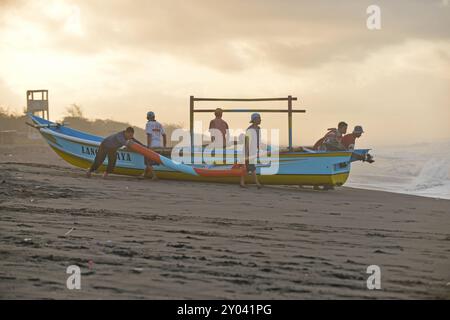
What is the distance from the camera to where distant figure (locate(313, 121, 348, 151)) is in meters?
14.0

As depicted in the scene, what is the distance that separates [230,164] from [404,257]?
7.54 metres

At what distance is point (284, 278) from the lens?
18.5 ft

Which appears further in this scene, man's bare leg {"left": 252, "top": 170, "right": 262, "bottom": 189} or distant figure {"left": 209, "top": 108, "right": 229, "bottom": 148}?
distant figure {"left": 209, "top": 108, "right": 229, "bottom": 148}

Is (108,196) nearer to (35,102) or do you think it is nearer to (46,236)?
(46,236)

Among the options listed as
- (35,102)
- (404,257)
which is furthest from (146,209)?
(35,102)

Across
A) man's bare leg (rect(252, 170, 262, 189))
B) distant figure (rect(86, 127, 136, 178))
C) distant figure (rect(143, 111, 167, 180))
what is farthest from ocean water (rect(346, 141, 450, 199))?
distant figure (rect(86, 127, 136, 178))

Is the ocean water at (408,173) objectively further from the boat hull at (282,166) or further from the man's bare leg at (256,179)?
the man's bare leg at (256,179)

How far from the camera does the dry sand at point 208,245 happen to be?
210 inches

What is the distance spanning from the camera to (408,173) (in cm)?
2617

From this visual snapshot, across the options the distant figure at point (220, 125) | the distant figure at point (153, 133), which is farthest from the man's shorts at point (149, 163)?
the distant figure at point (220, 125)

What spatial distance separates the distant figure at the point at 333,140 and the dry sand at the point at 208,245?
2533mm

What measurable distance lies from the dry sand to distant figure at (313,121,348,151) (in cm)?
253

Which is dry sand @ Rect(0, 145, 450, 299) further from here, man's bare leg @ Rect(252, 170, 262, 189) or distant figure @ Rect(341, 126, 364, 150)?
distant figure @ Rect(341, 126, 364, 150)
